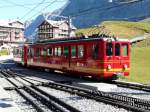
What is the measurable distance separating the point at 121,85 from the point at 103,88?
8.37 ft

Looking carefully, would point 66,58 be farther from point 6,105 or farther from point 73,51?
point 6,105

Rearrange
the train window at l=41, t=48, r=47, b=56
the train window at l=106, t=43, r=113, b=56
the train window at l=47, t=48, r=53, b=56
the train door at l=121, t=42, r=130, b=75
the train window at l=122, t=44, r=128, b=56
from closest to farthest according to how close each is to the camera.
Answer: the train window at l=106, t=43, r=113, b=56 < the train door at l=121, t=42, r=130, b=75 < the train window at l=122, t=44, r=128, b=56 < the train window at l=47, t=48, r=53, b=56 < the train window at l=41, t=48, r=47, b=56

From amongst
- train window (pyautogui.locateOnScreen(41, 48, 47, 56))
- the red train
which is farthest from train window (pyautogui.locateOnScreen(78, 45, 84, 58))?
train window (pyautogui.locateOnScreen(41, 48, 47, 56))

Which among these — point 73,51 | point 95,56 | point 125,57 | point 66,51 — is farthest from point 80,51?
point 125,57

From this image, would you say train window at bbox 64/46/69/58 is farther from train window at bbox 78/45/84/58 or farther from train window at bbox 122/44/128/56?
train window at bbox 122/44/128/56

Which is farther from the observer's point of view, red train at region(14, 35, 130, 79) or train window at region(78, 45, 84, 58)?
train window at region(78, 45, 84, 58)

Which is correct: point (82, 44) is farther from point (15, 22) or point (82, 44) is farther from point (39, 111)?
point (15, 22)

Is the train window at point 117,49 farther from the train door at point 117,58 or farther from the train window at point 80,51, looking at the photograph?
the train window at point 80,51

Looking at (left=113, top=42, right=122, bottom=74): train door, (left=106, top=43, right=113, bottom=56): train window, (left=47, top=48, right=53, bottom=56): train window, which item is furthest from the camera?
(left=47, top=48, right=53, bottom=56): train window

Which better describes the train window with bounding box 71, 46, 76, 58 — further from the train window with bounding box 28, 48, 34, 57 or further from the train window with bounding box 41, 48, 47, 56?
the train window with bounding box 28, 48, 34, 57

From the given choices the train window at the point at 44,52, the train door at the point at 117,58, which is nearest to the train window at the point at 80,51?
the train door at the point at 117,58

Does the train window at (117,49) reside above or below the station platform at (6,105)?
above

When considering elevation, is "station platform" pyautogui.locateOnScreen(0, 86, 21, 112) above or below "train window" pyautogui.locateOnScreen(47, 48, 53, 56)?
below

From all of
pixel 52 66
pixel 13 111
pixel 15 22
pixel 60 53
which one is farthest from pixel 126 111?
pixel 15 22
